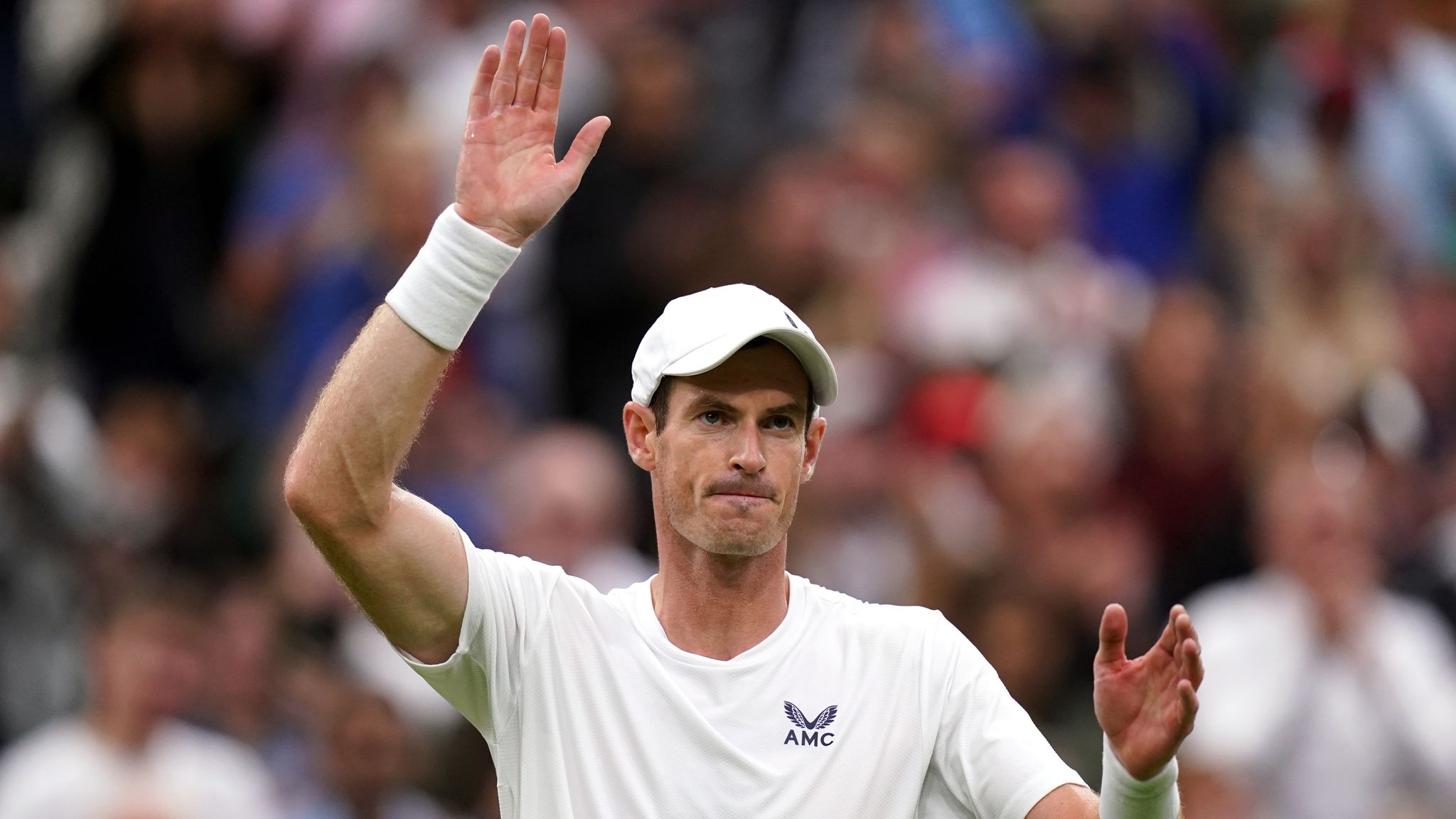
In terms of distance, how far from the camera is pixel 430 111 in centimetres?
1126

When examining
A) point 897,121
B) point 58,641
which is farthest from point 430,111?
point 58,641

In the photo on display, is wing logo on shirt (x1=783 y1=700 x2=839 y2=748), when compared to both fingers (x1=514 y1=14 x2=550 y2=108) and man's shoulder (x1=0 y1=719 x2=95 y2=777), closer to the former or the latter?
fingers (x1=514 y1=14 x2=550 y2=108)

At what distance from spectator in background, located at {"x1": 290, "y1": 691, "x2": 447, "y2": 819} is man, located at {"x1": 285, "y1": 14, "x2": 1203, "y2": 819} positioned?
137 inches

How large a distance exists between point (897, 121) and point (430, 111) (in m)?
2.41

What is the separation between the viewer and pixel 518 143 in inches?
185

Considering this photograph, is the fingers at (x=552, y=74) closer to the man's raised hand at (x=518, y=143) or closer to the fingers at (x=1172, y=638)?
the man's raised hand at (x=518, y=143)

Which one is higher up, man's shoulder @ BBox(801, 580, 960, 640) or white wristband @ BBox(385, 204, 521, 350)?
white wristband @ BBox(385, 204, 521, 350)

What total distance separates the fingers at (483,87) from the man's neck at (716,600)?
0.94 meters

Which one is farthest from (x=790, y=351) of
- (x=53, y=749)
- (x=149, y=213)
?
(x=149, y=213)

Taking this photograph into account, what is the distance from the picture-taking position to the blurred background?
843 centimetres

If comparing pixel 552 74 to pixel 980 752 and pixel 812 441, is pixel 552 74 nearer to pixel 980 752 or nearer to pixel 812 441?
pixel 812 441

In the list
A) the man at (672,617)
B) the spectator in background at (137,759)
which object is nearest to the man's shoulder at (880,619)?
the man at (672,617)

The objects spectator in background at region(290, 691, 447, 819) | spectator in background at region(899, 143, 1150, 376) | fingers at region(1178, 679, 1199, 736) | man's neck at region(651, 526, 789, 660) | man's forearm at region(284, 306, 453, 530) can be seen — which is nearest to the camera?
fingers at region(1178, 679, 1199, 736)

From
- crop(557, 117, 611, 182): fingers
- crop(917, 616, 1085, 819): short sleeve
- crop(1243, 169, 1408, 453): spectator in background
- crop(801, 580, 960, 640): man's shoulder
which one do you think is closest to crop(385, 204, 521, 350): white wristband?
crop(557, 117, 611, 182): fingers
